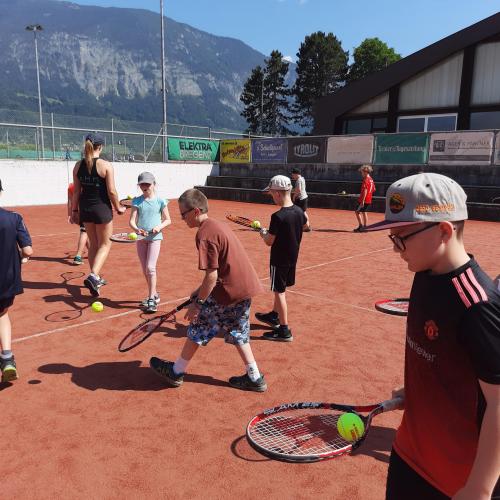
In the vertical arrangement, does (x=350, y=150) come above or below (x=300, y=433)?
above

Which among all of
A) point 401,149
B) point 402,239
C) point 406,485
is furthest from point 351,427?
point 401,149

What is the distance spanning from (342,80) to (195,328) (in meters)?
76.7

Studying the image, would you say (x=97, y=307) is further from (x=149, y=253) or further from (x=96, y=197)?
(x=96, y=197)

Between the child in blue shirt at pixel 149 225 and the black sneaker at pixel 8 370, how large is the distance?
2328 mm

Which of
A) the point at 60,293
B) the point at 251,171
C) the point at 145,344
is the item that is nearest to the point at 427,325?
the point at 145,344

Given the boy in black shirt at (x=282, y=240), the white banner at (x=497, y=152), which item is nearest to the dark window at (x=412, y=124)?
the white banner at (x=497, y=152)

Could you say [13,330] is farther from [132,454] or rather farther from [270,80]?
[270,80]

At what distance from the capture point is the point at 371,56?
6931 cm

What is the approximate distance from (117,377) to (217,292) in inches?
56.7

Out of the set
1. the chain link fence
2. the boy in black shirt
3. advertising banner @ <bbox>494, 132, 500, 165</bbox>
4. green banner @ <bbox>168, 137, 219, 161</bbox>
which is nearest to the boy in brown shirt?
the boy in black shirt

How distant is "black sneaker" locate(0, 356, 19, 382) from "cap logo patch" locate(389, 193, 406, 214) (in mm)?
3901

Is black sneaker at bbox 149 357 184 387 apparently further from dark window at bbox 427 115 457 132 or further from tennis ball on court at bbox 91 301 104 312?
dark window at bbox 427 115 457 132

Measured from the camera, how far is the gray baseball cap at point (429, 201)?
1.61 metres

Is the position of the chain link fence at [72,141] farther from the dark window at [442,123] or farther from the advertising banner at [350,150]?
the dark window at [442,123]
